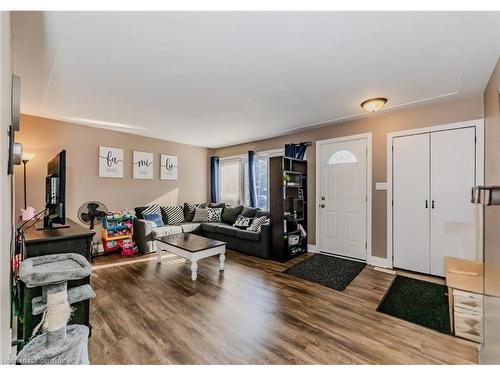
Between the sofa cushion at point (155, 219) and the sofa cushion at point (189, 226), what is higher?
the sofa cushion at point (155, 219)

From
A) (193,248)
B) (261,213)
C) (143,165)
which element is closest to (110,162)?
(143,165)

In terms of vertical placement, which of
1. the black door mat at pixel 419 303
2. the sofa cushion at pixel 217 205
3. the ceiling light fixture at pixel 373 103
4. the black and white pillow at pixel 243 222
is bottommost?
the black door mat at pixel 419 303

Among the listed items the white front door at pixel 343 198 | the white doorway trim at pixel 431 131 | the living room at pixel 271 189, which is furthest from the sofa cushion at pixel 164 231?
the white doorway trim at pixel 431 131

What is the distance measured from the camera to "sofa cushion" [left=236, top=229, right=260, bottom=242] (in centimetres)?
394

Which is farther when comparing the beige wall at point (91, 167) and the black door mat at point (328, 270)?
the beige wall at point (91, 167)

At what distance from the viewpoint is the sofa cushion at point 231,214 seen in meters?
5.03

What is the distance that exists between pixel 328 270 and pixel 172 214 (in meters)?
3.35

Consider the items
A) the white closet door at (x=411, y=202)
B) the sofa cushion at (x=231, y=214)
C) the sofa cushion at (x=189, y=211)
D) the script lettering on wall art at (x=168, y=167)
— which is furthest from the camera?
the sofa cushion at (x=189, y=211)

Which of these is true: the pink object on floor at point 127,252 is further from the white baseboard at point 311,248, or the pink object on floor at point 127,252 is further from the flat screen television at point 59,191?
the white baseboard at point 311,248

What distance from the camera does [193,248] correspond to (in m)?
3.04

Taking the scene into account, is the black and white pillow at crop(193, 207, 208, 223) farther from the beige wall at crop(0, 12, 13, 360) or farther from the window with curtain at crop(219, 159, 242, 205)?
the beige wall at crop(0, 12, 13, 360)

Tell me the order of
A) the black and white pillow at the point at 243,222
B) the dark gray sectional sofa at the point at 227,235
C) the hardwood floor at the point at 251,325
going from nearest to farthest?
1. the hardwood floor at the point at 251,325
2. the dark gray sectional sofa at the point at 227,235
3. the black and white pillow at the point at 243,222

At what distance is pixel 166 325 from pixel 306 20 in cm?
258

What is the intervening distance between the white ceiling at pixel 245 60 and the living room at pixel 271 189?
2cm
